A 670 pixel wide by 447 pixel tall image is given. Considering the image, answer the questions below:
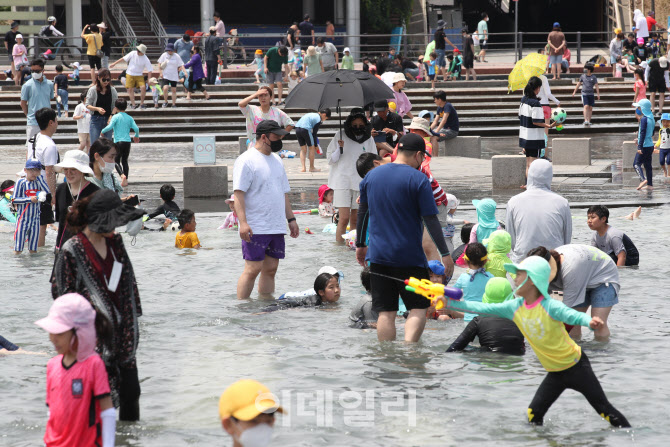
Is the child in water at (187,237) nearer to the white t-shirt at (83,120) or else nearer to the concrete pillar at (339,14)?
the white t-shirt at (83,120)

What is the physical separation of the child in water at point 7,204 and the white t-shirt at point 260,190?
17.9 ft

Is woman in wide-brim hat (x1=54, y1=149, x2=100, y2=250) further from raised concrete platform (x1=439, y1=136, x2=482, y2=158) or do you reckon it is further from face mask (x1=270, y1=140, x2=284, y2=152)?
raised concrete platform (x1=439, y1=136, x2=482, y2=158)

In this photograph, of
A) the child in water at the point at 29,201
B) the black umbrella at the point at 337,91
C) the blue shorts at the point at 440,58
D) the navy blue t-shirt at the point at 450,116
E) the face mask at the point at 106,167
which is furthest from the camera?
the blue shorts at the point at 440,58

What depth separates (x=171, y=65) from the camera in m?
28.7

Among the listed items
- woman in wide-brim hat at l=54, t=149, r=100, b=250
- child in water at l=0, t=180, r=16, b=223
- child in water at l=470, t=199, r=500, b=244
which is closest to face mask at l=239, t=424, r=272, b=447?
woman in wide-brim hat at l=54, t=149, r=100, b=250

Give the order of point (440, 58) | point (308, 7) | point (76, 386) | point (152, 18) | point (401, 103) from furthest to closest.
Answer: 1. point (308, 7)
2. point (152, 18)
3. point (440, 58)
4. point (401, 103)
5. point (76, 386)

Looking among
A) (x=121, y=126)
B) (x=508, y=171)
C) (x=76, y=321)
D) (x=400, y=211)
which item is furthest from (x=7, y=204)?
(x=76, y=321)

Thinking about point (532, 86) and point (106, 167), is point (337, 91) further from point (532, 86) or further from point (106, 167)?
point (106, 167)

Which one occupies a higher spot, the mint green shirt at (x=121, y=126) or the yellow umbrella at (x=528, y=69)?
the yellow umbrella at (x=528, y=69)

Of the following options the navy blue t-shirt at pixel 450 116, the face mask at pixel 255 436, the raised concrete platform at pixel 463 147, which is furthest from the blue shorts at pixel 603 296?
the raised concrete platform at pixel 463 147

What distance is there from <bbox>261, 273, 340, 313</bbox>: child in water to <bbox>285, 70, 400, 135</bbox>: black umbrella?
179 inches

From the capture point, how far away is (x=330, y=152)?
12.3m

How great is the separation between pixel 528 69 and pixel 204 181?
8.09 m

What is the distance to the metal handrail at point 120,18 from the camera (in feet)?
136
